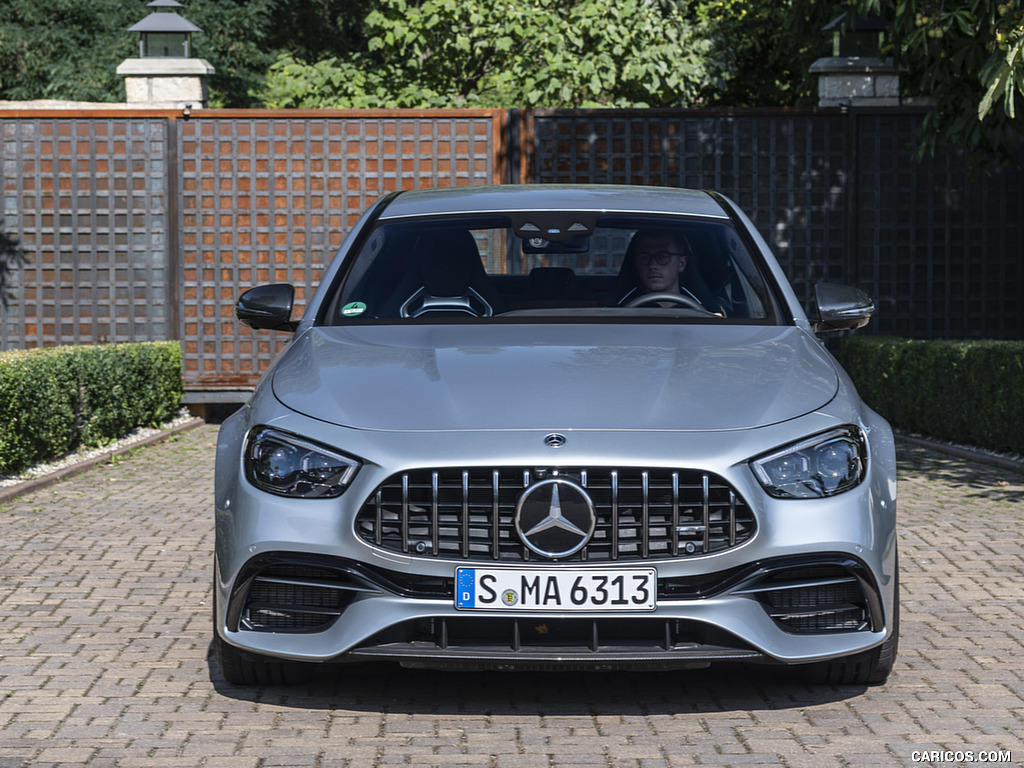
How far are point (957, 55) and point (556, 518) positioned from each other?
8692 millimetres

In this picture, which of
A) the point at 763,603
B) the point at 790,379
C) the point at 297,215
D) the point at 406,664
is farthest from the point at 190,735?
the point at 297,215

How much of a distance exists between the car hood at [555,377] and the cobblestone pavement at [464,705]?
93cm

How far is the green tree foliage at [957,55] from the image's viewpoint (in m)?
10.9

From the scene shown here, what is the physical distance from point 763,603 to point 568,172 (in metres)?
12.2

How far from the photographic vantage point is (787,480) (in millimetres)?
4477

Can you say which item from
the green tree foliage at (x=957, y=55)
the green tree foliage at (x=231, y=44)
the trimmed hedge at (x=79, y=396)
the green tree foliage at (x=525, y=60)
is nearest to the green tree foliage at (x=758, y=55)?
the green tree foliage at (x=525, y=60)

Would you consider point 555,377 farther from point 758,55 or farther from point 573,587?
point 758,55

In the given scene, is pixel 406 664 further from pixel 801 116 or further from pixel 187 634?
pixel 801 116

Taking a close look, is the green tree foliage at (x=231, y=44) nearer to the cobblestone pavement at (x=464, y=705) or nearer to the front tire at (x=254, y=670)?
the cobblestone pavement at (x=464, y=705)

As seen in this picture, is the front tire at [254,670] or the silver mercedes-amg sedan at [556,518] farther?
the front tire at [254,670]

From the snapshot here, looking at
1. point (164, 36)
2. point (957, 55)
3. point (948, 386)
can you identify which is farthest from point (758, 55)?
point (957, 55)

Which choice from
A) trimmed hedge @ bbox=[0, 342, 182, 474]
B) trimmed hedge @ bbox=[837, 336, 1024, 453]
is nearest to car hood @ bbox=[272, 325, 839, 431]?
trimmed hedge @ bbox=[0, 342, 182, 474]

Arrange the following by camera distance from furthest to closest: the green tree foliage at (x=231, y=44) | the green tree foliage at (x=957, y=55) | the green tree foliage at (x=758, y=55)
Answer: the green tree foliage at (x=231, y=44) → the green tree foliage at (x=758, y=55) → the green tree foliage at (x=957, y=55)

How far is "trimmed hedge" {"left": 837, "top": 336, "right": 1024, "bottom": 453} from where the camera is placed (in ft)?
38.2
